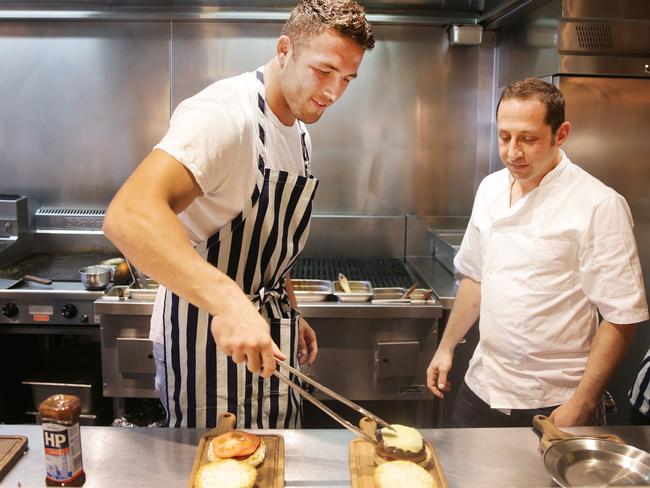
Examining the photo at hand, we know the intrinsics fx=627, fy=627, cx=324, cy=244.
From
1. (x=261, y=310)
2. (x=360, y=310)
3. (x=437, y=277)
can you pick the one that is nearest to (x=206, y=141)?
(x=261, y=310)

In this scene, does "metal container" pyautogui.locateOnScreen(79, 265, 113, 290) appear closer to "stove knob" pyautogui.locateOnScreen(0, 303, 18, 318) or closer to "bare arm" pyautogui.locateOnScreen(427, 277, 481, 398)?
"stove knob" pyautogui.locateOnScreen(0, 303, 18, 318)

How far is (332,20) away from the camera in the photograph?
1433 millimetres

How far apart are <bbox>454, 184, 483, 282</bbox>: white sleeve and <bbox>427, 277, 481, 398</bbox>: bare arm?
3 centimetres

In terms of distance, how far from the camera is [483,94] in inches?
143

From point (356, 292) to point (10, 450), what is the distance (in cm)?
175

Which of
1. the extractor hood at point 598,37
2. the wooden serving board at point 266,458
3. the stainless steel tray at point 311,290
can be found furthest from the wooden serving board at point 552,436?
the extractor hood at point 598,37

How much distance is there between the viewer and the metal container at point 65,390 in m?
2.96

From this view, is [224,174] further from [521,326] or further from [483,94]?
[483,94]

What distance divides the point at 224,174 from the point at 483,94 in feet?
8.50

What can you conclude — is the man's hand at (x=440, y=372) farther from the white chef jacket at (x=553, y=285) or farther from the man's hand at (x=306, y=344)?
the man's hand at (x=306, y=344)

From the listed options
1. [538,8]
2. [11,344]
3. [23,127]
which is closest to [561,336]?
[538,8]

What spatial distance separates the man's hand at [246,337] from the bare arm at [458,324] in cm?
109

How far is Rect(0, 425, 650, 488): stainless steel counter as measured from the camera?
1.27 m

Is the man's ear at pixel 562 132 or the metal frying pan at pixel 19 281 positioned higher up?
the man's ear at pixel 562 132
